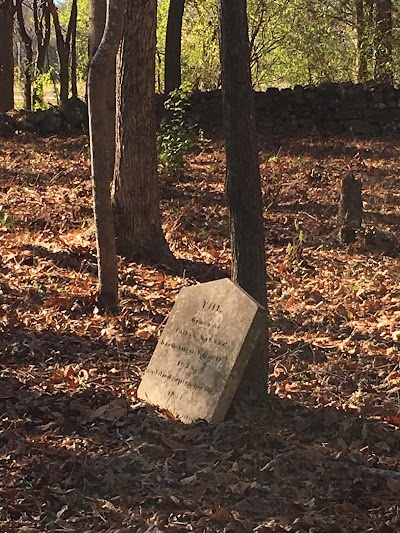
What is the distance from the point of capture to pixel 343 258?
9352 millimetres

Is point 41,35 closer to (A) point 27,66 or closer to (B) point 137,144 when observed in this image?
(A) point 27,66

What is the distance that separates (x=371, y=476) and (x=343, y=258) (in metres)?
5.00

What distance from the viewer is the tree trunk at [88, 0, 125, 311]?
22.4ft

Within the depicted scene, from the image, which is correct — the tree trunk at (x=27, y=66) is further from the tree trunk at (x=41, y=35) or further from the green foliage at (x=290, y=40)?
the green foliage at (x=290, y=40)

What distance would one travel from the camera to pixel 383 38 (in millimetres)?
20641

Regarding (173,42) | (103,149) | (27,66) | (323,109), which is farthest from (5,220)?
(27,66)

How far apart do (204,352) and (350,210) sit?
16.9ft

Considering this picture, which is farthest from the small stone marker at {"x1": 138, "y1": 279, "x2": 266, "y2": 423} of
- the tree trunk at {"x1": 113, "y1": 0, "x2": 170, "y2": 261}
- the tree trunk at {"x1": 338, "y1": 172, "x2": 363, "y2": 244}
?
the tree trunk at {"x1": 338, "y1": 172, "x2": 363, "y2": 244}

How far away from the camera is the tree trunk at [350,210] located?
987 centimetres

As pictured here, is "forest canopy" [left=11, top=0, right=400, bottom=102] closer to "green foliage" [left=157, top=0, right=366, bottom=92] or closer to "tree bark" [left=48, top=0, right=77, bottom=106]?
"green foliage" [left=157, top=0, right=366, bottom=92]

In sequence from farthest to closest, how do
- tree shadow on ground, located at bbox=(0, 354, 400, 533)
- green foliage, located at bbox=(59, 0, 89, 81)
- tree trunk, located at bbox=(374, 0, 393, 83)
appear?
green foliage, located at bbox=(59, 0, 89, 81) < tree trunk, located at bbox=(374, 0, 393, 83) < tree shadow on ground, located at bbox=(0, 354, 400, 533)

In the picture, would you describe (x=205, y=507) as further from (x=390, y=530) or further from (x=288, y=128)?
(x=288, y=128)

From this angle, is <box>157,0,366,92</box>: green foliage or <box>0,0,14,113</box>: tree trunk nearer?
<box>0,0,14,113</box>: tree trunk

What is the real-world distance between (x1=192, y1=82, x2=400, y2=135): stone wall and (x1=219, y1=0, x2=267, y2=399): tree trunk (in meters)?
11.7
